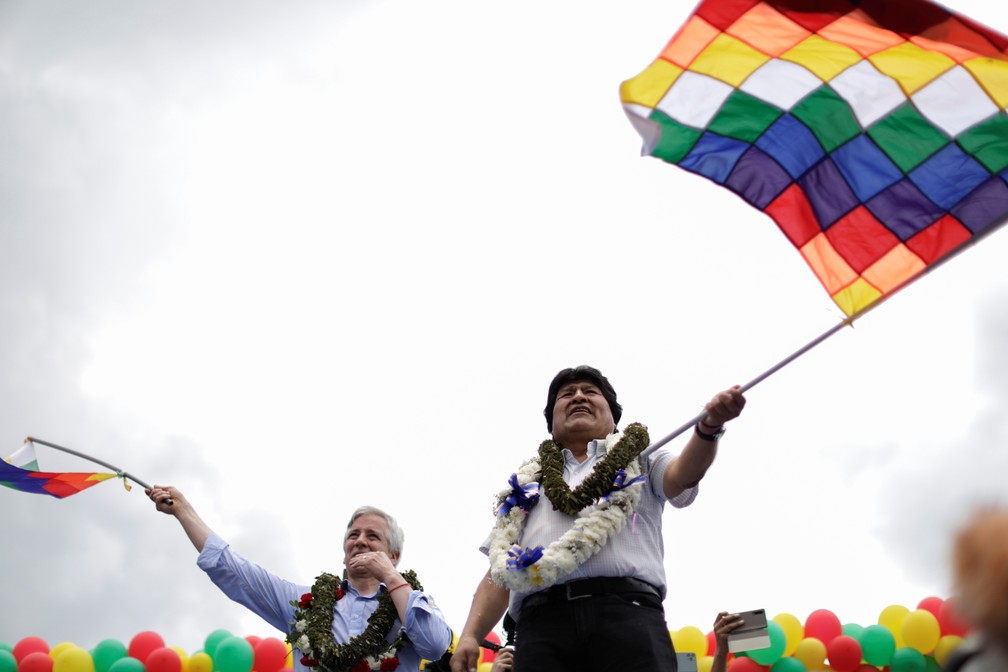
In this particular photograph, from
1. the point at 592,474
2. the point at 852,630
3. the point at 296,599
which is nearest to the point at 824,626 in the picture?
the point at 852,630

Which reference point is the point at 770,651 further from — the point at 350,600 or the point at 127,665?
the point at 127,665

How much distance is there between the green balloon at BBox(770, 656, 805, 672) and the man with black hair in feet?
14.0

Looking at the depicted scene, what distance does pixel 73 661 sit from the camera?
7.57 meters

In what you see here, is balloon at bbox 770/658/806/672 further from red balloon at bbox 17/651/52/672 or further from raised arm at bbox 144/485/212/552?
red balloon at bbox 17/651/52/672

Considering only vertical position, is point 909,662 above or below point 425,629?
below

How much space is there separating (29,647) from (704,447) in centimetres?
646

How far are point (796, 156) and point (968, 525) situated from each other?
7.69 ft

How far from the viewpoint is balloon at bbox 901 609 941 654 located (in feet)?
24.7

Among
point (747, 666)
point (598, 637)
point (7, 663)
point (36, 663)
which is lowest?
point (747, 666)

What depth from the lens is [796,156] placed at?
151 inches

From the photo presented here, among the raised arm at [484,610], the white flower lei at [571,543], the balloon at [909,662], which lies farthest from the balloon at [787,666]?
the white flower lei at [571,543]

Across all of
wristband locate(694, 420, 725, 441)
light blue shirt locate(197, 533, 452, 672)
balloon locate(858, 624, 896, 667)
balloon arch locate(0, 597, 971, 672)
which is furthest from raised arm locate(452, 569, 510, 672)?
balloon locate(858, 624, 896, 667)

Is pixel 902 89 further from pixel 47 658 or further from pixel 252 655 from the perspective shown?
pixel 47 658

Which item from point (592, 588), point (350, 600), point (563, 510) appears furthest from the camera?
point (350, 600)
